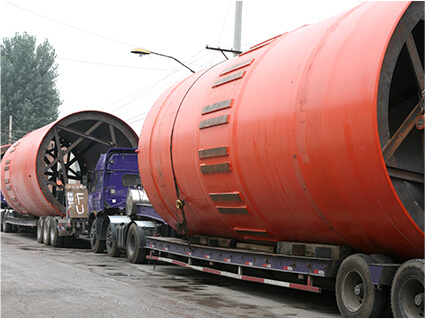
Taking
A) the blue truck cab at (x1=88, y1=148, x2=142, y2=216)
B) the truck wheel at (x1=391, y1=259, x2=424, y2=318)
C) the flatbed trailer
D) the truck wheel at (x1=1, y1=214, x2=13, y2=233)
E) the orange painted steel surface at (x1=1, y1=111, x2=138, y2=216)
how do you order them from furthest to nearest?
1. the truck wheel at (x1=1, y1=214, x2=13, y2=233)
2. the orange painted steel surface at (x1=1, y1=111, x2=138, y2=216)
3. the blue truck cab at (x1=88, y1=148, x2=142, y2=216)
4. the flatbed trailer
5. the truck wheel at (x1=391, y1=259, x2=424, y2=318)

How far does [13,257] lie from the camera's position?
16.3m

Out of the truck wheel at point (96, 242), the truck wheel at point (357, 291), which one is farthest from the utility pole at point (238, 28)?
the truck wheel at point (357, 291)

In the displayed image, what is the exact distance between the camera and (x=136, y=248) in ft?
51.7

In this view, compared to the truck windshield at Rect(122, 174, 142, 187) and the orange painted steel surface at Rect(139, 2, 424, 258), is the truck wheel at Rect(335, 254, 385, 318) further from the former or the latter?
the truck windshield at Rect(122, 174, 142, 187)

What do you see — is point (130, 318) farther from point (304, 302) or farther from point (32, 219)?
point (32, 219)

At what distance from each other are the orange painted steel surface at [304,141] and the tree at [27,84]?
54.9 m

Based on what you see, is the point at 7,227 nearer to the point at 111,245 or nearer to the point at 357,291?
the point at 111,245

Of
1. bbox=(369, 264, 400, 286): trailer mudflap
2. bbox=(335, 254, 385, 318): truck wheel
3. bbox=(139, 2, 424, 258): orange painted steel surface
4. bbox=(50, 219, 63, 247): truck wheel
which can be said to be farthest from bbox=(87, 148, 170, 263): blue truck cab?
bbox=(369, 264, 400, 286): trailer mudflap

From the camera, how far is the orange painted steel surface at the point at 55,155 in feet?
→ 73.0

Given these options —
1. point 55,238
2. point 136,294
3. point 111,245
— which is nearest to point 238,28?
point 111,245

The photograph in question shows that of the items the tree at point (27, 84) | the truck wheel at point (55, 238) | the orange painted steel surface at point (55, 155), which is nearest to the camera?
the truck wheel at point (55, 238)

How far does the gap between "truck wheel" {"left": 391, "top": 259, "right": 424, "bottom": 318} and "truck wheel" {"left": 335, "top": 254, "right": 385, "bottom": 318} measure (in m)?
0.32

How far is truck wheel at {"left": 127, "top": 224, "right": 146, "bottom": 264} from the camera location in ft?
51.4

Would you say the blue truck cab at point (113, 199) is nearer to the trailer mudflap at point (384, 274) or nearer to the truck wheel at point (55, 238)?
the truck wheel at point (55, 238)
